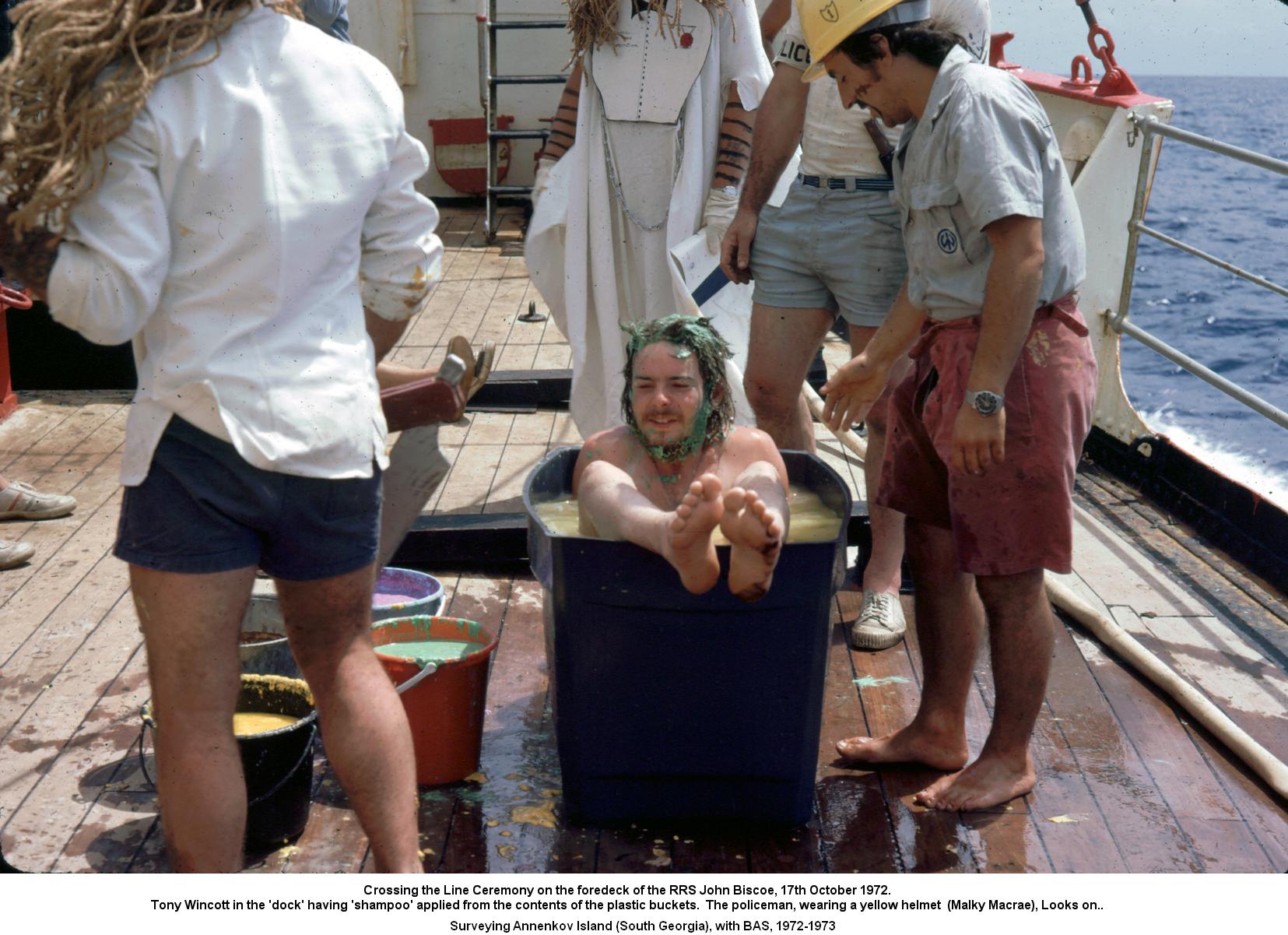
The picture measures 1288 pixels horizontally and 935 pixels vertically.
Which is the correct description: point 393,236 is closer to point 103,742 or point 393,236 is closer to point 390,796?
point 390,796

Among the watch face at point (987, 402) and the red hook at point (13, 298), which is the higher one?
the watch face at point (987, 402)

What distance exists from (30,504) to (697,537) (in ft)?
9.34

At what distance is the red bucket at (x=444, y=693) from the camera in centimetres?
279

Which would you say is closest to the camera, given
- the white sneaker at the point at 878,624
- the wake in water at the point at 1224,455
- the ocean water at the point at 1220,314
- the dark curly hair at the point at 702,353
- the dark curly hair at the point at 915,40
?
the dark curly hair at the point at 915,40

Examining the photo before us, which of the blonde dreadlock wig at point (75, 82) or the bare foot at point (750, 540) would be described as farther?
the bare foot at point (750, 540)

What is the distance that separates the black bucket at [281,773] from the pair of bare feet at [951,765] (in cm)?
117

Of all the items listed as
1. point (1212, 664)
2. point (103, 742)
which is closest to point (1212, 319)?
point (1212, 664)

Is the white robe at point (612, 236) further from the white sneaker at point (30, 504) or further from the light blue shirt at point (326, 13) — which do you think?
the white sneaker at point (30, 504)

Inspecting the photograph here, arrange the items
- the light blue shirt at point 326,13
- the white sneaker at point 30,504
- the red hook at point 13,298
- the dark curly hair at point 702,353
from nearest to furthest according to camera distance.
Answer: the dark curly hair at point 702,353, the light blue shirt at point 326,13, the red hook at point 13,298, the white sneaker at point 30,504

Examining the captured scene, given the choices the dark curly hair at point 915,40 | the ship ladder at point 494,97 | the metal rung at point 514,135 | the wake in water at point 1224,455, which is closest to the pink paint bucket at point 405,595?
the dark curly hair at point 915,40

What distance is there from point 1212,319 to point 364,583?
86.6ft

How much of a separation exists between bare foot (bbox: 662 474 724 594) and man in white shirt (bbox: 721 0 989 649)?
1.30 metres

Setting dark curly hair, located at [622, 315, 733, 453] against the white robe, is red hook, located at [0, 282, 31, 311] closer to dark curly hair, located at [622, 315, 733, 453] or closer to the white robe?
the white robe

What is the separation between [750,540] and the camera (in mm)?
2342
